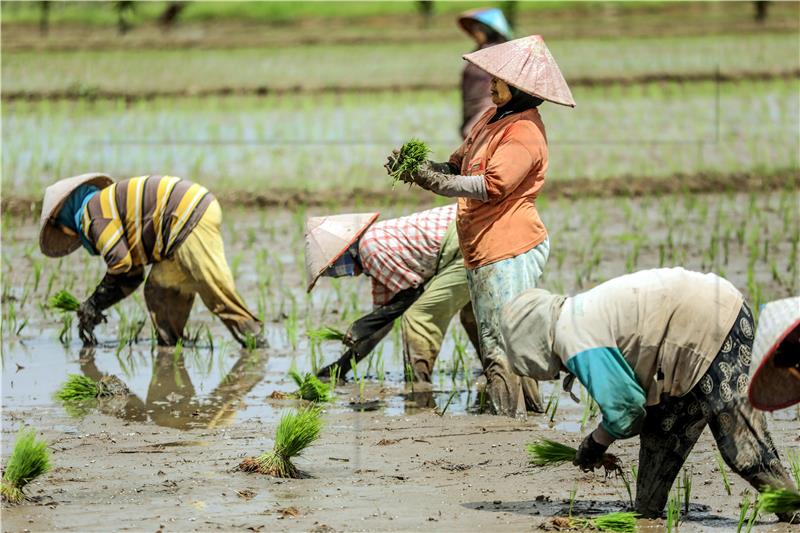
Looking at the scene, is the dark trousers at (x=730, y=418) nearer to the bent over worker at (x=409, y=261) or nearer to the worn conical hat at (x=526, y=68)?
the worn conical hat at (x=526, y=68)

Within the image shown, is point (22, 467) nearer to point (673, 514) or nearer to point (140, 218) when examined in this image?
point (673, 514)

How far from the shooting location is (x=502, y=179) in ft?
16.6

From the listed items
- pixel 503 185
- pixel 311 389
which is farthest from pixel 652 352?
pixel 311 389

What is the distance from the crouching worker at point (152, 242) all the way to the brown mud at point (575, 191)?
365cm

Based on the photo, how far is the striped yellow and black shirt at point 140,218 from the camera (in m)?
6.70

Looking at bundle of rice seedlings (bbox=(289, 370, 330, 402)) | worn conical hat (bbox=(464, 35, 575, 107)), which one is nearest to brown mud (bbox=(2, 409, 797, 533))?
bundle of rice seedlings (bbox=(289, 370, 330, 402))

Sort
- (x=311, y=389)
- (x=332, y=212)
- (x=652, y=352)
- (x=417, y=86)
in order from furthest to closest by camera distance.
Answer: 1. (x=417, y=86)
2. (x=332, y=212)
3. (x=311, y=389)
4. (x=652, y=352)

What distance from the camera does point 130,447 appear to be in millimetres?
5234

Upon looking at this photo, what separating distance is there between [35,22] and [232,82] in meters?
9.07

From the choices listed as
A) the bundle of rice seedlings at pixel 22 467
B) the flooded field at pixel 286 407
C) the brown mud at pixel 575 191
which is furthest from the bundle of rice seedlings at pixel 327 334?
the brown mud at pixel 575 191

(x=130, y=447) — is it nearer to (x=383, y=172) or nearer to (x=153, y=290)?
(x=153, y=290)

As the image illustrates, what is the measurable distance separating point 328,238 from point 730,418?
251cm

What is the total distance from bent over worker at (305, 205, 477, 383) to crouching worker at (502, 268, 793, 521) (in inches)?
77.7

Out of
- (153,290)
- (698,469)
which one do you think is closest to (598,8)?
(153,290)
